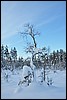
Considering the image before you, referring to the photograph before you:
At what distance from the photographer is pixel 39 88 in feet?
54.4

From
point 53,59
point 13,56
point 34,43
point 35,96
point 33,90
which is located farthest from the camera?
point 53,59

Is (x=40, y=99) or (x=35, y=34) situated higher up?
(x=35, y=34)

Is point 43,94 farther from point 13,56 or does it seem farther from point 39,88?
point 13,56

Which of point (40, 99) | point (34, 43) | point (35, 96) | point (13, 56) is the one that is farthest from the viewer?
point (13, 56)

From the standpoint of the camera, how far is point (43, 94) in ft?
48.6

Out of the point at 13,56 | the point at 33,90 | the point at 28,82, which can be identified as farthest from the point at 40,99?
the point at 13,56

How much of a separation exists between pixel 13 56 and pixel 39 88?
42113 mm

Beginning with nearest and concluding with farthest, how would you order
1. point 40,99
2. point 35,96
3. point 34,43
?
point 40,99 < point 35,96 < point 34,43

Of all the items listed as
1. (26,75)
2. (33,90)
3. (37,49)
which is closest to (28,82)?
(26,75)

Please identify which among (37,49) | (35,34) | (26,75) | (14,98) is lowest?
(14,98)

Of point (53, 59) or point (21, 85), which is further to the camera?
point (53, 59)

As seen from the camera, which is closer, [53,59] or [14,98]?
[14,98]

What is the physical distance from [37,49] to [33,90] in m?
3.72

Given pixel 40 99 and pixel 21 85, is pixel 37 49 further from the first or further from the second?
pixel 40 99
